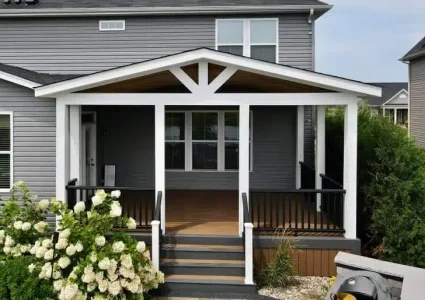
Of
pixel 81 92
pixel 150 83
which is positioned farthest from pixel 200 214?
pixel 81 92

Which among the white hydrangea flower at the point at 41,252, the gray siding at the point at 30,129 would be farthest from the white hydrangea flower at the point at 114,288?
the gray siding at the point at 30,129

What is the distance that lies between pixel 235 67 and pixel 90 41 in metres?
6.47

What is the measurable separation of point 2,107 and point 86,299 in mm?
4977

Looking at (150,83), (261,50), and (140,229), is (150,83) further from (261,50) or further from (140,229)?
(261,50)

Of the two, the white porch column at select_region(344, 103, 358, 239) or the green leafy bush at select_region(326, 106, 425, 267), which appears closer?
the green leafy bush at select_region(326, 106, 425, 267)

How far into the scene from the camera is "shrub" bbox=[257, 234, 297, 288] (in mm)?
7680

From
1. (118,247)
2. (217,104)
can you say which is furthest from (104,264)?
(217,104)

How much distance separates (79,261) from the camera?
670cm

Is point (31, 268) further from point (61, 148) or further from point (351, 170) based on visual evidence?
point (351, 170)

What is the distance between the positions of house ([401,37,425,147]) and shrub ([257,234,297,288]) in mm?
15187

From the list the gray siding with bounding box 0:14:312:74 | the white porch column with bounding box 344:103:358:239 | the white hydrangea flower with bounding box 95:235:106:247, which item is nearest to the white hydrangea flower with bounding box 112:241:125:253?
the white hydrangea flower with bounding box 95:235:106:247

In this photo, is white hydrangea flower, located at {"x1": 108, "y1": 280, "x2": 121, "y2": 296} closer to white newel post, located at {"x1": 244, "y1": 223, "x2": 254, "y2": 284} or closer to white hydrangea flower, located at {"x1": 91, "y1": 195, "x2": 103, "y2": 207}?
white hydrangea flower, located at {"x1": 91, "y1": 195, "x2": 103, "y2": 207}

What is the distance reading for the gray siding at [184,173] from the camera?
13266 mm

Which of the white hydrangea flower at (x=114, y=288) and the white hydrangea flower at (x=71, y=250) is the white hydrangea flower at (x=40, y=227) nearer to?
the white hydrangea flower at (x=71, y=250)
